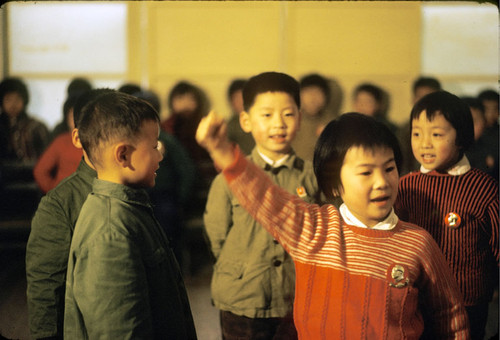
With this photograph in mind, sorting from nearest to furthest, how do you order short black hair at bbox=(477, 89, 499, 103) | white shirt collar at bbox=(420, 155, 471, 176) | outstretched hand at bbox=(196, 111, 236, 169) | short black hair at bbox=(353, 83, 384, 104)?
1. outstretched hand at bbox=(196, 111, 236, 169)
2. white shirt collar at bbox=(420, 155, 471, 176)
3. short black hair at bbox=(353, 83, 384, 104)
4. short black hair at bbox=(477, 89, 499, 103)

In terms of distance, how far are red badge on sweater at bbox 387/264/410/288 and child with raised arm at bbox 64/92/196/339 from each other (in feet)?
0.99

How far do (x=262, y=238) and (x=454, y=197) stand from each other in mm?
366

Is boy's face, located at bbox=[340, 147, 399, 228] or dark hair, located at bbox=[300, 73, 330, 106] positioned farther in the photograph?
dark hair, located at bbox=[300, 73, 330, 106]

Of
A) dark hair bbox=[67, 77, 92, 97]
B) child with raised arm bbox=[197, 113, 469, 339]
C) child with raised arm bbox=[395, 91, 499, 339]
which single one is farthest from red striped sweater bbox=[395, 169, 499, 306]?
dark hair bbox=[67, 77, 92, 97]

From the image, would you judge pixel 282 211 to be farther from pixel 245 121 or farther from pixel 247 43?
pixel 247 43

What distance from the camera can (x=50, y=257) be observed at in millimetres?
766

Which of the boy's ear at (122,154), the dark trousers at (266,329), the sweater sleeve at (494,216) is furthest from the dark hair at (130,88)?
the sweater sleeve at (494,216)

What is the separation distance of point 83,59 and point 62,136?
0.18 meters

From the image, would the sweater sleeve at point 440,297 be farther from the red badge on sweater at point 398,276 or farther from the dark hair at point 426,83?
the dark hair at point 426,83

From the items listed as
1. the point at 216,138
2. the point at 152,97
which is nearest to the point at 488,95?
the point at 152,97

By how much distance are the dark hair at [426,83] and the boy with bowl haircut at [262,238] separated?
25cm

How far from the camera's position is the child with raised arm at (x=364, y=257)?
681mm

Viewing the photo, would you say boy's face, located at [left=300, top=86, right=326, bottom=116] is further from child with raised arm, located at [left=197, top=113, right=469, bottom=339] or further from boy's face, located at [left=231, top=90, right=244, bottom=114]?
child with raised arm, located at [left=197, top=113, right=469, bottom=339]

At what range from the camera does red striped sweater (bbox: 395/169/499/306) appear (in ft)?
2.87
